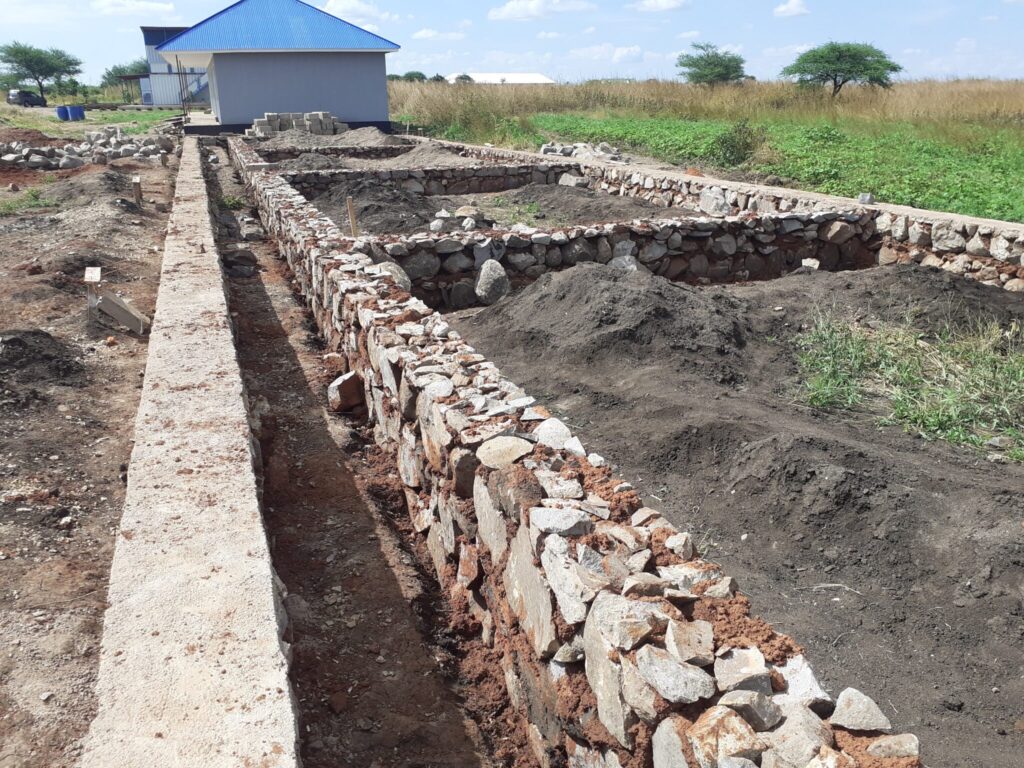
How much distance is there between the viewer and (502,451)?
3031 mm

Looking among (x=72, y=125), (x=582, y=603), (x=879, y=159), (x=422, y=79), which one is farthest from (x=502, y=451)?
(x=422, y=79)

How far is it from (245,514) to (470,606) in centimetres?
101

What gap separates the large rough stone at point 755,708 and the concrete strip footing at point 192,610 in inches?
43.4

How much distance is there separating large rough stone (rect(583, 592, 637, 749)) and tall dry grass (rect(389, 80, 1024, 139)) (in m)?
17.0

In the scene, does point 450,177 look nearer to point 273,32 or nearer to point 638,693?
point 638,693

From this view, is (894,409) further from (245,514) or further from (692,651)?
(245,514)

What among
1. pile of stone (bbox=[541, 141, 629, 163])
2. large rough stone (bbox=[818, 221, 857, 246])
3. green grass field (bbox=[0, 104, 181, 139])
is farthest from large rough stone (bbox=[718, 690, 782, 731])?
green grass field (bbox=[0, 104, 181, 139])

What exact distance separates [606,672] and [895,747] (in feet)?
2.26

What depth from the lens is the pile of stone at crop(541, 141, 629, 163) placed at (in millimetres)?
17047

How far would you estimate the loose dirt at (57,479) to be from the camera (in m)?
2.55

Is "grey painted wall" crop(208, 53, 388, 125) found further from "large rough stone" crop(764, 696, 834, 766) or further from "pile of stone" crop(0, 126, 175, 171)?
"large rough stone" crop(764, 696, 834, 766)

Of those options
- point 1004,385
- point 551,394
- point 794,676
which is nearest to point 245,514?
point 794,676

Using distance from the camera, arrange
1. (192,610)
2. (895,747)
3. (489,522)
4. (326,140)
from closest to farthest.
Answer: (895,747), (192,610), (489,522), (326,140)

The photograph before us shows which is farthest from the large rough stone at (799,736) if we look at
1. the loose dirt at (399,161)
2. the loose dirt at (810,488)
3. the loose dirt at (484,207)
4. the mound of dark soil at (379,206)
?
the loose dirt at (399,161)
